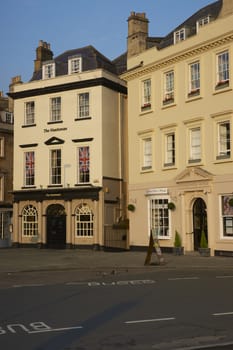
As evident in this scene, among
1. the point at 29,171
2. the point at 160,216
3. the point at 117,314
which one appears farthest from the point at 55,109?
the point at 117,314

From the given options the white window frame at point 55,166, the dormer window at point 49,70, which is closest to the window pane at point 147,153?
the white window frame at point 55,166

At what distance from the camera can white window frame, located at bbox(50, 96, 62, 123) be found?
36.2 m

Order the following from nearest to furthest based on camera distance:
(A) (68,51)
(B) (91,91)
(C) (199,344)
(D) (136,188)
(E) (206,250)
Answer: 1. (C) (199,344)
2. (E) (206,250)
3. (D) (136,188)
4. (B) (91,91)
5. (A) (68,51)

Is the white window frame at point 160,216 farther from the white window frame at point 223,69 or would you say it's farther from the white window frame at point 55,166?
the white window frame at point 55,166

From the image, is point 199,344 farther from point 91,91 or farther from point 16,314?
point 91,91

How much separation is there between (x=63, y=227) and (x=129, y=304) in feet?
78.2

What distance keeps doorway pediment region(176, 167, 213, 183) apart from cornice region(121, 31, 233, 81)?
6.34 meters

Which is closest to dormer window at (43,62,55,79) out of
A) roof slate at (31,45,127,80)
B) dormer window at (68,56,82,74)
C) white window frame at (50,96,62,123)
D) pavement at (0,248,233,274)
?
roof slate at (31,45,127,80)

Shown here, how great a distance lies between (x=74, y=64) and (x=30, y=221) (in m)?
11.3

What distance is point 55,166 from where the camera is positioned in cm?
3594

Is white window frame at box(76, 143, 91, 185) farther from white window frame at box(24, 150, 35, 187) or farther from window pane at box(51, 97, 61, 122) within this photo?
white window frame at box(24, 150, 35, 187)

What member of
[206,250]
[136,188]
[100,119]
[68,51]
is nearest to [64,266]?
[206,250]

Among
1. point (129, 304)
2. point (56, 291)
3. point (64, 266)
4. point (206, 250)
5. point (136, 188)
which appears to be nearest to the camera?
point (129, 304)

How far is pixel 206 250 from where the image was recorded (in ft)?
87.8
